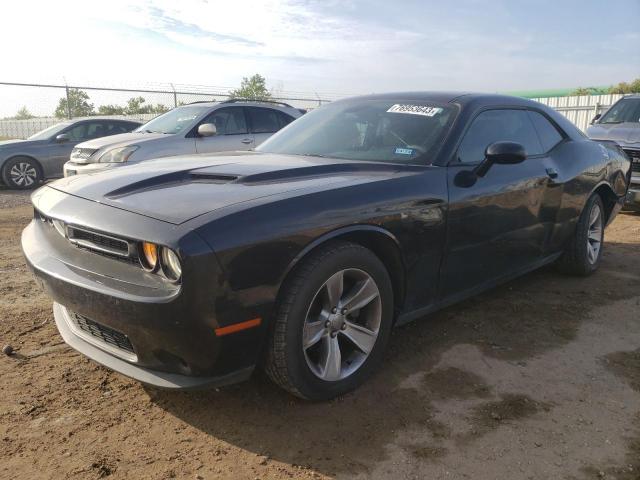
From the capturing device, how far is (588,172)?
4.39m

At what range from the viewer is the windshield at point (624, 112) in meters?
8.69

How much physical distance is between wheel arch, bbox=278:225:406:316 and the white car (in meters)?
4.92

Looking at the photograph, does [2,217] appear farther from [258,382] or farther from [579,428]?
[579,428]

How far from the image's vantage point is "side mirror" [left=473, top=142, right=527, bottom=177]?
3.14m

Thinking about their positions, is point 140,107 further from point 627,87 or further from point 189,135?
point 627,87

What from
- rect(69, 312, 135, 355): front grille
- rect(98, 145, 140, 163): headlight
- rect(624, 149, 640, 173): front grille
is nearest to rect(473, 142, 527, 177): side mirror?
rect(69, 312, 135, 355): front grille

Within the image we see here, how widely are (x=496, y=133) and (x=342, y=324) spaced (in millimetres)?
1895

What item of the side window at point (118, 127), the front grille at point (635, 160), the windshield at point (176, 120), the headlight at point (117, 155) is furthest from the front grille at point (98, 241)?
the side window at point (118, 127)

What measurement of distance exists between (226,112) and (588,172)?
588cm

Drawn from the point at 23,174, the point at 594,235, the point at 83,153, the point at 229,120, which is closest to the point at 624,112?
the point at 594,235

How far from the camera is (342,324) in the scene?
263 centimetres

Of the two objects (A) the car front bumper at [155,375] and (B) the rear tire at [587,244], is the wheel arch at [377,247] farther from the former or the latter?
(B) the rear tire at [587,244]

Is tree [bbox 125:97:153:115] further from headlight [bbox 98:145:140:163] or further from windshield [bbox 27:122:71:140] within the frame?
headlight [bbox 98:145:140:163]

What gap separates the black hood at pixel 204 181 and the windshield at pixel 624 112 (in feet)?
24.4
